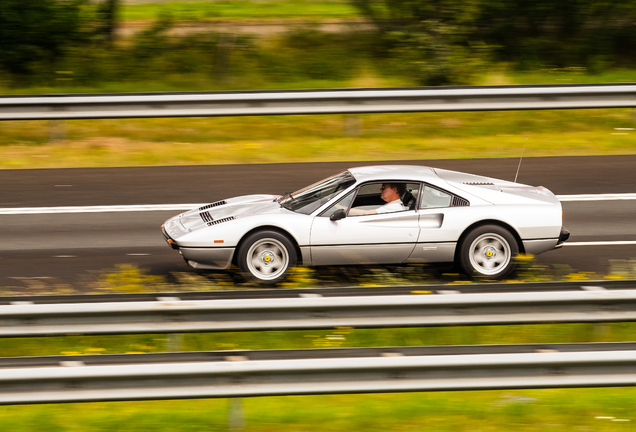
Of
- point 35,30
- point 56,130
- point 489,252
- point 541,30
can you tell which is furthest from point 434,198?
point 35,30

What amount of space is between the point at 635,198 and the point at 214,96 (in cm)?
658

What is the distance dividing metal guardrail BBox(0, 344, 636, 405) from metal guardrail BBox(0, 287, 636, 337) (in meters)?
0.36

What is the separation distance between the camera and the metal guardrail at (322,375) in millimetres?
4516

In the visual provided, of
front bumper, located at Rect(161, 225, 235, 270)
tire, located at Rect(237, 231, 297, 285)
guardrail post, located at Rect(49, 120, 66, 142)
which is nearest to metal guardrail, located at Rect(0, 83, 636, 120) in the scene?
guardrail post, located at Rect(49, 120, 66, 142)

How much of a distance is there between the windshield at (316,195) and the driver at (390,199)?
323 millimetres

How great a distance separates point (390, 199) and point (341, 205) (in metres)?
0.54

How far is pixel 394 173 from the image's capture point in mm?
8219

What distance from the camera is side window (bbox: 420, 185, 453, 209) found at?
26.2 ft

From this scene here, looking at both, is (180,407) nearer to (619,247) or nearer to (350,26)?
(619,247)

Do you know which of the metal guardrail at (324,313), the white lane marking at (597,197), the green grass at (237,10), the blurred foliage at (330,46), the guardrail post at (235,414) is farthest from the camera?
the green grass at (237,10)

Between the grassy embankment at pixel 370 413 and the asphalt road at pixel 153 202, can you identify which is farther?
the asphalt road at pixel 153 202

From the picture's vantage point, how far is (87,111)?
41.2 ft

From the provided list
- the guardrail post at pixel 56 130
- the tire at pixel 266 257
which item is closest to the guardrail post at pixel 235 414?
the tire at pixel 266 257

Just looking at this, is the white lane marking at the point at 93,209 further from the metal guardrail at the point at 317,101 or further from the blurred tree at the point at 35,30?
the blurred tree at the point at 35,30
